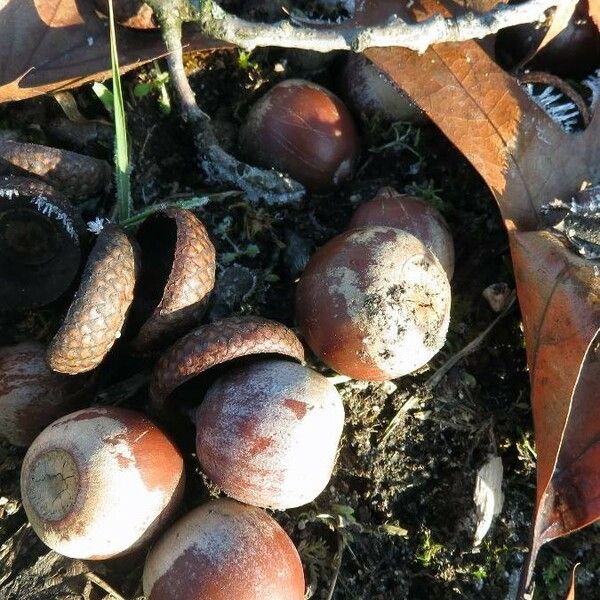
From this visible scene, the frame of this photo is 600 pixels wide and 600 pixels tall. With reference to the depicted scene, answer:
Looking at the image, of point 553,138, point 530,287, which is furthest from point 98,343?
point 553,138

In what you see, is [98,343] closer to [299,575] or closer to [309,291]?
[309,291]

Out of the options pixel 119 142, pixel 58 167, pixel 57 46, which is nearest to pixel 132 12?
pixel 57 46

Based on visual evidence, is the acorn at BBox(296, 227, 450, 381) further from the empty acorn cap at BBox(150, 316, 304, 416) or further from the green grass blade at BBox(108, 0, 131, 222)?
the green grass blade at BBox(108, 0, 131, 222)

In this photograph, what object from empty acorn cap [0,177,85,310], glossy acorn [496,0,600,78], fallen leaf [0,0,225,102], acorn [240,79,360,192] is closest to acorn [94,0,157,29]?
fallen leaf [0,0,225,102]

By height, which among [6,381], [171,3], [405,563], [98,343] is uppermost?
[171,3]

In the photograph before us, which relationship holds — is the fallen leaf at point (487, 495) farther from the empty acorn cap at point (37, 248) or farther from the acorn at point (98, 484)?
the empty acorn cap at point (37, 248)

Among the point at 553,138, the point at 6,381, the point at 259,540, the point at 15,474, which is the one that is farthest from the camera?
the point at 553,138

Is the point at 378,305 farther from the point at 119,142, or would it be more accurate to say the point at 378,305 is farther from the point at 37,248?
the point at 37,248
